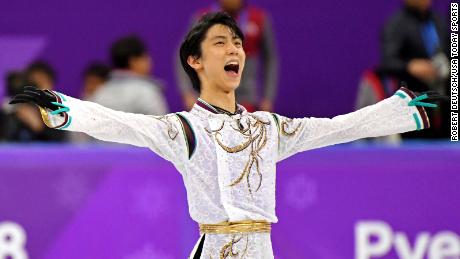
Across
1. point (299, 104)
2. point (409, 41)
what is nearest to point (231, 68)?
point (409, 41)

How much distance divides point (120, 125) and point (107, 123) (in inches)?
2.8

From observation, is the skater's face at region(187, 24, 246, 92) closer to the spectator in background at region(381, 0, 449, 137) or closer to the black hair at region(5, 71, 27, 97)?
the spectator in background at region(381, 0, 449, 137)

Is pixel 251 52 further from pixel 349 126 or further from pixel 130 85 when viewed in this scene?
pixel 349 126

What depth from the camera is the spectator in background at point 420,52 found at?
913 centimetres

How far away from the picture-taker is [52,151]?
7.98 metres

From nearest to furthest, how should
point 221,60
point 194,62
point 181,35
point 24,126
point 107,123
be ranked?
point 107,123 → point 221,60 → point 194,62 → point 24,126 → point 181,35

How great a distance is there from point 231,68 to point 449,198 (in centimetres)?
289

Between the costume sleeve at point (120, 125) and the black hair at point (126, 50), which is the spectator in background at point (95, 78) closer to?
the black hair at point (126, 50)

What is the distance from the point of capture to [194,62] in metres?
5.61

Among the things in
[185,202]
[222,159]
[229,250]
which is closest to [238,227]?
[229,250]

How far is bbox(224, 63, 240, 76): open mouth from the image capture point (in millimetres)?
5492

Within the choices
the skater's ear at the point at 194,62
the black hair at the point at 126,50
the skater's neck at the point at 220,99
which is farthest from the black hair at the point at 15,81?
the skater's neck at the point at 220,99

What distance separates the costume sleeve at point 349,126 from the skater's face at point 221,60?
309mm

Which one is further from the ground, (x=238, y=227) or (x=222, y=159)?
(x=222, y=159)
